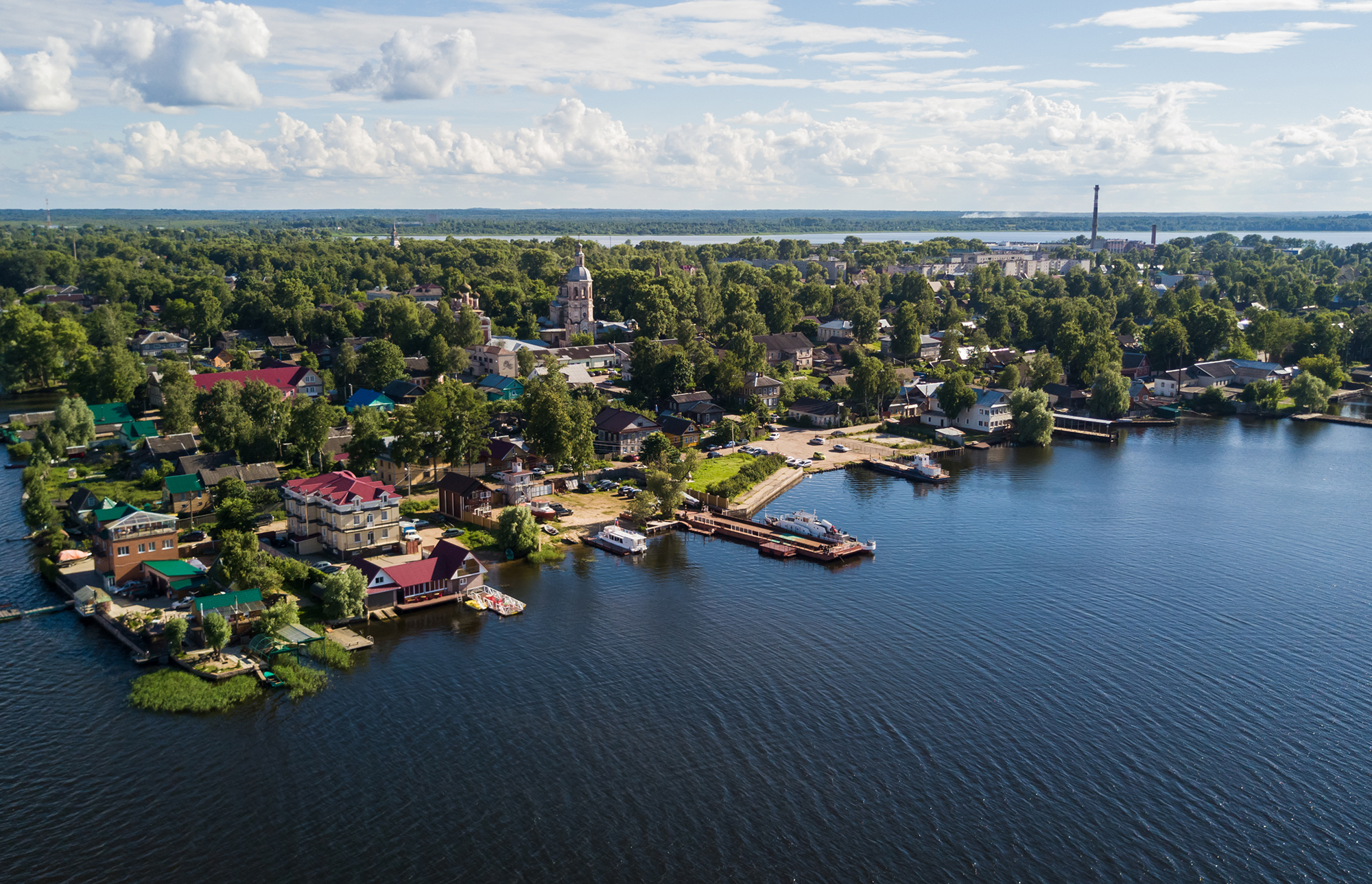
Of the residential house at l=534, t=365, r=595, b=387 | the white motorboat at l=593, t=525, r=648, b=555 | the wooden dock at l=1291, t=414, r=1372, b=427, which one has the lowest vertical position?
the white motorboat at l=593, t=525, r=648, b=555

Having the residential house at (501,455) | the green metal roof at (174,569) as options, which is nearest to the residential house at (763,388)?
the residential house at (501,455)

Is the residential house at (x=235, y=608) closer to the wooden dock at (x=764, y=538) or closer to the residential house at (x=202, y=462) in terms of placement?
the residential house at (x=202, y=462)

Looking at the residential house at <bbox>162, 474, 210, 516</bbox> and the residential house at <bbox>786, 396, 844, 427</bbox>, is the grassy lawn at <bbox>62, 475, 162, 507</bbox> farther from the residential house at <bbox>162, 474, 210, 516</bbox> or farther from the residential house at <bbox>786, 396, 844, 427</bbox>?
the residential house at <bbox>786, 396, 844, 427</bbox>

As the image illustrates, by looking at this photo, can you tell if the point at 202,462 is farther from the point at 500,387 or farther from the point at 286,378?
the point at 500,387

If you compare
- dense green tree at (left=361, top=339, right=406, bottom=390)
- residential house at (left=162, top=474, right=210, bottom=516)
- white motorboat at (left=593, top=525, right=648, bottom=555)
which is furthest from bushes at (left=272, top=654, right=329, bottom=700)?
dense green tree at (left=361, top=339, right=406, bottom=390)

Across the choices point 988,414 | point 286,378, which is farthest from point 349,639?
point 988,414

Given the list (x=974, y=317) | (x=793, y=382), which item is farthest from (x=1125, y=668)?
(x=974, y=317)
